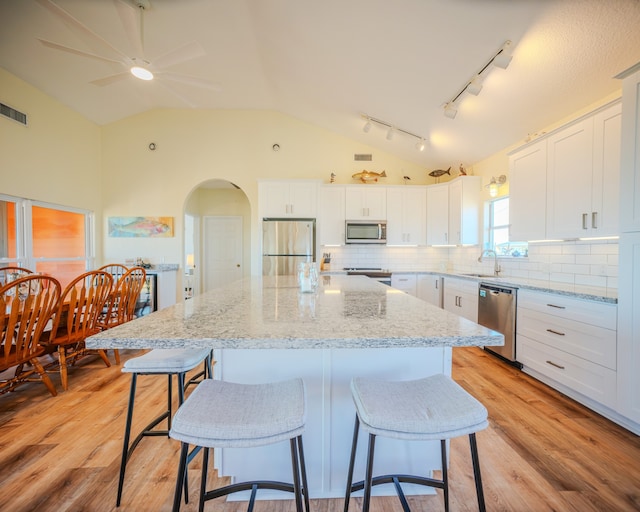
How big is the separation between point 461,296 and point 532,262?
878mm

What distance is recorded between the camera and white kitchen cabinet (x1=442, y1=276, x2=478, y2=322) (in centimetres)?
346

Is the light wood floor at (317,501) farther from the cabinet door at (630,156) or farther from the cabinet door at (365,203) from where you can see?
the cabinet door at (365,203)

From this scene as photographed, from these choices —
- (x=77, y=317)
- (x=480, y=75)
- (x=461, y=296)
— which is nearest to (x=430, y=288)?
(x=461, y=296)

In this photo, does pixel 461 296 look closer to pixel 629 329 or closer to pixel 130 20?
pixel 629 329

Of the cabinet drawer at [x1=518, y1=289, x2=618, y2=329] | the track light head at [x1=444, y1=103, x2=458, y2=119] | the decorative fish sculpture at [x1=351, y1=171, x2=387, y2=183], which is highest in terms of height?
the track light head at [x1=444, y1=103, x2=458, y2=119]

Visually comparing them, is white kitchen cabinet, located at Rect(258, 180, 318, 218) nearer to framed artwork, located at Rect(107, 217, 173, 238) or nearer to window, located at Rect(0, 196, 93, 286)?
framed artwork, located at Rect(107, 217, 173, 238)

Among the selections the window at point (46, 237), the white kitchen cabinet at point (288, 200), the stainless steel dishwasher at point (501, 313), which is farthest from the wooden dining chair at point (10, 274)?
the stainless steel dishwasher at point (501, 313)

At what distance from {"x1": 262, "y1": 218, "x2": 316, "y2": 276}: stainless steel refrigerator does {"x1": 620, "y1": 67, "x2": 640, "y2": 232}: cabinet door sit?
335cm

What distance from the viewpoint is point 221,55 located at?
11.9 feet

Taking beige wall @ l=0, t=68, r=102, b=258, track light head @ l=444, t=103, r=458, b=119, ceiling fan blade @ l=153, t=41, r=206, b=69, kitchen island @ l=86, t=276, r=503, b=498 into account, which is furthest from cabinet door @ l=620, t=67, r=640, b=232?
beige wall @ l=0, t=68, r=102, b=258

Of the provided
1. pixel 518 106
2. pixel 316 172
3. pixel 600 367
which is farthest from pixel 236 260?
pixel 600 367

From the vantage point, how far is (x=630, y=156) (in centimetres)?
182

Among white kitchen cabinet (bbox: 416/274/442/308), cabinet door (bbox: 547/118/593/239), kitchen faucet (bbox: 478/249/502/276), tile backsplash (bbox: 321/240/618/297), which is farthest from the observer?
white kitchen cabinet (bbox: 416/274/442/308)

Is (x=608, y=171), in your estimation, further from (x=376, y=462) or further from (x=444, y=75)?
(x=376, y=462)
